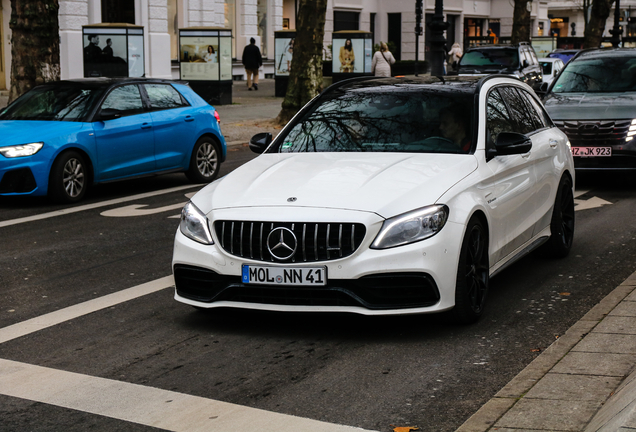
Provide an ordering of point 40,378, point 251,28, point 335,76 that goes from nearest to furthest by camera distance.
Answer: point 40,378 → point 335,76 → point 251,28

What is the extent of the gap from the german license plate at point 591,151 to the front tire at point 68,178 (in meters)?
6.09

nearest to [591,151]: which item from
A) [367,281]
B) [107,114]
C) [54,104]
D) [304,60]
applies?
[107,114]

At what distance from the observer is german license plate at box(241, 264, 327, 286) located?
219 inches

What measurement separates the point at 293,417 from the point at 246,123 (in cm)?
1847

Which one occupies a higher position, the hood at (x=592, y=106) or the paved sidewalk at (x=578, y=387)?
the hood at (x=592, y=106)

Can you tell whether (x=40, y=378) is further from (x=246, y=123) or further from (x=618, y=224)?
(x=246, y=123)

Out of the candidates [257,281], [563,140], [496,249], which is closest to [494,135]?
[496,249]

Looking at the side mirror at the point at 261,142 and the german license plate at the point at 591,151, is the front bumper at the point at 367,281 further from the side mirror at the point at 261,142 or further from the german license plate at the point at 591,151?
the german license plate at the point at 591,151

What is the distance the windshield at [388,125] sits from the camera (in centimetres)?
671

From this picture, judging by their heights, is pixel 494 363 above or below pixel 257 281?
below

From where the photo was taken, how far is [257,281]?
5.66 metres

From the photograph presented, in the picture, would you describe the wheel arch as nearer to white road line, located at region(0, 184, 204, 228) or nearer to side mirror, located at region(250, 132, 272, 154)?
white road line, located at region(0, 184, 204, 228)

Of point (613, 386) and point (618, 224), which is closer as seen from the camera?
point (613, 386)

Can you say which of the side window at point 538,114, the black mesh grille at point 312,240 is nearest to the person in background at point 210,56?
the side window at point 538,114
